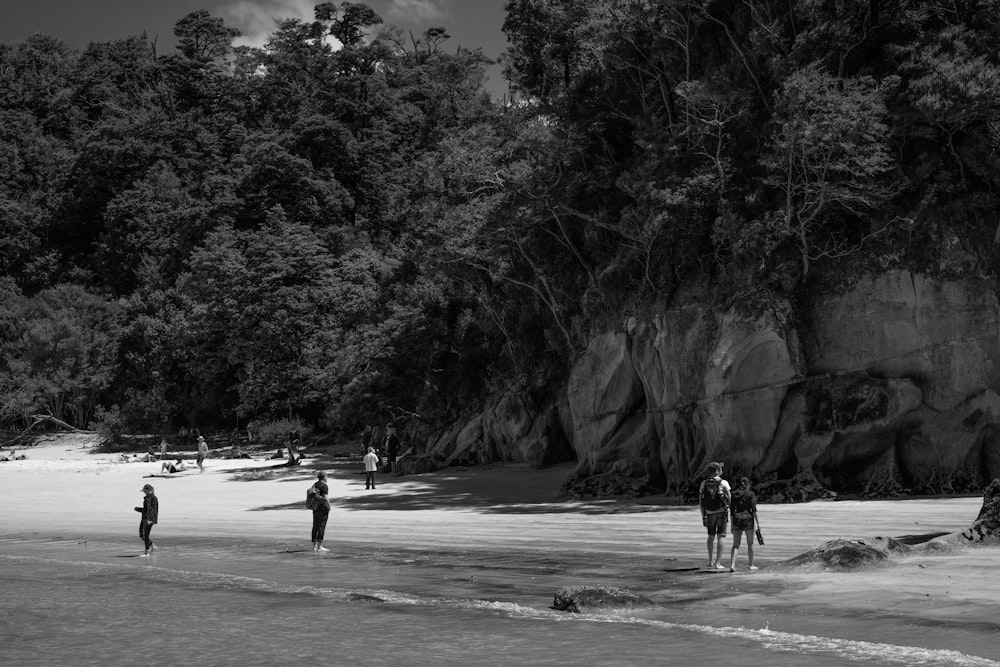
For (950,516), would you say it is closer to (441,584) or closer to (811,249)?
(811,249)

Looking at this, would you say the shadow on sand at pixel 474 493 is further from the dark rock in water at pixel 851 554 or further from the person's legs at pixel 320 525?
the dark rock in water at pixel 851 554

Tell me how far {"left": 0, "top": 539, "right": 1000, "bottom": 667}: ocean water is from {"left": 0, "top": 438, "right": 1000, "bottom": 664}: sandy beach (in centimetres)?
14

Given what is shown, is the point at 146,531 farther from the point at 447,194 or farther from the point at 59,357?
the point at 59,357

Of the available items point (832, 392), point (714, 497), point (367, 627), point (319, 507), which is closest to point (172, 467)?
point (319, 507)

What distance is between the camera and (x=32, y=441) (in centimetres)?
6056

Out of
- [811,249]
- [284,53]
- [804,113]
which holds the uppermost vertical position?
[284,53]

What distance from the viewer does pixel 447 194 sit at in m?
39.3

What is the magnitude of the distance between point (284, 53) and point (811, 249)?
233 ft

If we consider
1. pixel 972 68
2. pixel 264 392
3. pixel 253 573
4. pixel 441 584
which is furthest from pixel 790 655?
pixel 264 392

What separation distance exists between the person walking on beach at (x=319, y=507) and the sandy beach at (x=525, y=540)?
452 mm

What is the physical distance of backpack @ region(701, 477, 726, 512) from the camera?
52.1 feet

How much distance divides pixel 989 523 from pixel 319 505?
41.7 ft

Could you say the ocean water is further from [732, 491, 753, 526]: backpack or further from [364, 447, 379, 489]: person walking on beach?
[364, 447, 379, 489]: person walking on beach

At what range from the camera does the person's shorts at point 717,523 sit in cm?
1588
